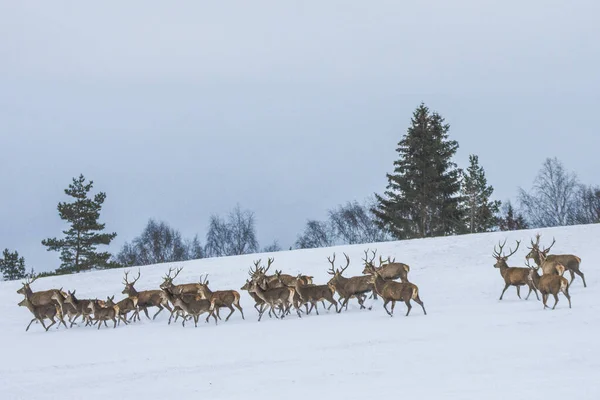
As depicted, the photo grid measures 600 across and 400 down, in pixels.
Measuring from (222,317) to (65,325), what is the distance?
5.10 metres

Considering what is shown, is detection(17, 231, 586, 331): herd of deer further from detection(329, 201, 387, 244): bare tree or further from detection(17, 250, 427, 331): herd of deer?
detection(329, 201, 387, 244): bare tree

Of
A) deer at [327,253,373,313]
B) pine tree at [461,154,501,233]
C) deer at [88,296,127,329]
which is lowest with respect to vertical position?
deer at [88,296,127,329]

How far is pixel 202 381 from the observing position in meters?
10.3

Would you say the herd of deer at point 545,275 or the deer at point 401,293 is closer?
the herd of deer at point 545,275

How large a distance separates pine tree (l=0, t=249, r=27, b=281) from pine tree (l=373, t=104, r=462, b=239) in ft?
106

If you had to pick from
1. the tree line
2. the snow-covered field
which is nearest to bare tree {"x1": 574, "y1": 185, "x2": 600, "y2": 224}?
the tree line

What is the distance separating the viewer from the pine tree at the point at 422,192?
4275cm

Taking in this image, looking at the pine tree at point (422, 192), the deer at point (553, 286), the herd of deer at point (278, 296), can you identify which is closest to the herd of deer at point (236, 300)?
the herd of deer at point (278, 296)

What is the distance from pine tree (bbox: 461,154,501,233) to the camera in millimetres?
46856

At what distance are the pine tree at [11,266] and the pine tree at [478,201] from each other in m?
38.6

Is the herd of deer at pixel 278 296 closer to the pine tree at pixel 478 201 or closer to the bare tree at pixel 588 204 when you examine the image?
the pine tree at pixel 478 201

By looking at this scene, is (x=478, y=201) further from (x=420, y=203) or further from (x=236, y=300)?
(x=236, y=300)

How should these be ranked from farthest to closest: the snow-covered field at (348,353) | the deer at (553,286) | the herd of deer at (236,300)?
the herd of deer at (236,300), the deer at (553,286), the snow-covered field at (348,353)

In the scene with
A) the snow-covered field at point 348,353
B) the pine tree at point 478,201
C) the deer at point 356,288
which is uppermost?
the pine tree at point 478,201
